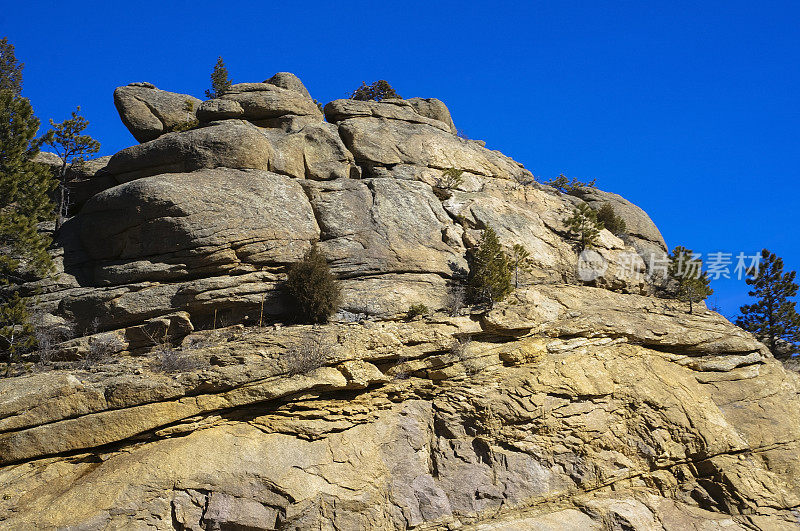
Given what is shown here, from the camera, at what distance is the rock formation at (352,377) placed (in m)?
11.9

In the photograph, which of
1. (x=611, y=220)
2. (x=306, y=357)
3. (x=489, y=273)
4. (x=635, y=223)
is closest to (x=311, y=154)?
(x=489, y=273)

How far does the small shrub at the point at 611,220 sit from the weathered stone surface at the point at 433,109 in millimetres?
7845

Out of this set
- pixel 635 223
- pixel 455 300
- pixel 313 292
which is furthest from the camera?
pixel 635 223

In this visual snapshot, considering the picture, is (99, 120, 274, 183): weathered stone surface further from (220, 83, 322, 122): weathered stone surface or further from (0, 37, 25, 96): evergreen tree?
(0, 37, 25, 96): evergreen tree

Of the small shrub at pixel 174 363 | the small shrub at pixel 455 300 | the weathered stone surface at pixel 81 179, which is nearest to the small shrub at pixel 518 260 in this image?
the small shrub at pixel 455 300

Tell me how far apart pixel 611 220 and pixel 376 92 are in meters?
14.7

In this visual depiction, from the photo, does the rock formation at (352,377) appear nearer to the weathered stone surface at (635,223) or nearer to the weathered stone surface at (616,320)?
the weathered stone surface at (616,320)

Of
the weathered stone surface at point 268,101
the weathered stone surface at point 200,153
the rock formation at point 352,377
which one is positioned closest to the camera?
the rock formation at point 352,377

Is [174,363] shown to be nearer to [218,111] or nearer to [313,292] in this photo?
[313,292]

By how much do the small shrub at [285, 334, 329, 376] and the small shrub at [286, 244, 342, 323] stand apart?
1.57 metres

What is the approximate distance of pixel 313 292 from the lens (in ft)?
50.4

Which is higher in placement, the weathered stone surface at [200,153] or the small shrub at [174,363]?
the weathered stone surface at [200,153]

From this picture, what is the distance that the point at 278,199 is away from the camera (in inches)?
693

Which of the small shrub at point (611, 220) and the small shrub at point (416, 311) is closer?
the small shrub at point (416, 311)
